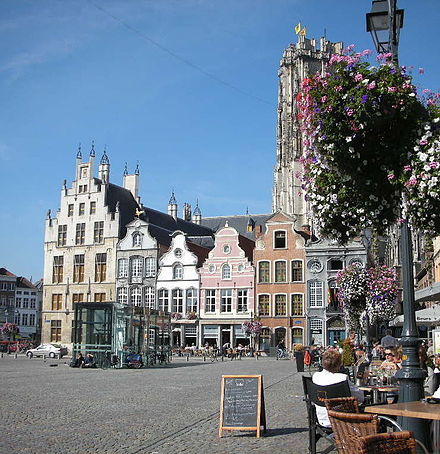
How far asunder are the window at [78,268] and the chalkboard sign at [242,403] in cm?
5471

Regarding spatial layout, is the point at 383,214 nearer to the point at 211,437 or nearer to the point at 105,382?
the point at 211,437

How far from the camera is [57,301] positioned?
212 feet

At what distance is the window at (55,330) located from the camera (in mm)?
63844

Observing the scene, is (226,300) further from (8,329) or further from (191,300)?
(8,329)

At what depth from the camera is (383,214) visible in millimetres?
8750

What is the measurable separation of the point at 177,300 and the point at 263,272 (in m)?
8.73

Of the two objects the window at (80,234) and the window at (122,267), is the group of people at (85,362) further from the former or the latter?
the window at (80,234)

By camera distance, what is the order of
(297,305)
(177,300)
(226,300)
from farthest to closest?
(177,300) → (226,300) → (297,305)

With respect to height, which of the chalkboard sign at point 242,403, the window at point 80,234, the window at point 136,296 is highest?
the window at point 80,234

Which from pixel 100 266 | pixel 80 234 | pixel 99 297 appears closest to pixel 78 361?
pixel 99 297

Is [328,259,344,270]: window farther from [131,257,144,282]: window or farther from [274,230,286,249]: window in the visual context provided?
[131,257,144,282]: window

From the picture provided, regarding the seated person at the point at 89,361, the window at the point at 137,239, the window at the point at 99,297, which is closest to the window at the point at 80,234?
the window at the point at 99,297

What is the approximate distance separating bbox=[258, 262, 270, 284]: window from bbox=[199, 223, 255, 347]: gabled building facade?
2.72ft

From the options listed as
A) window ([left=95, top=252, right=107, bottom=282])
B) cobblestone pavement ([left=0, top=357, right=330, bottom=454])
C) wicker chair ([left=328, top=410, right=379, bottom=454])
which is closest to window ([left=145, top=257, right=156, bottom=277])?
window ([left=95, top=252, right=107, bottom=282])
